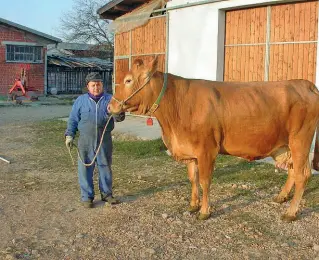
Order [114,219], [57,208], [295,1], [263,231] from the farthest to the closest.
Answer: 1. [295,1]
2. [57,208]
3. [114,219]
4. [263,231]

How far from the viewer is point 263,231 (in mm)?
5277

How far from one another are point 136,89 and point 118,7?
1099cm

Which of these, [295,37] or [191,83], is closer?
[191,83]

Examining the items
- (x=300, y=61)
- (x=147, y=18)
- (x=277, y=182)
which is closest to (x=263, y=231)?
(x=277, y=182)

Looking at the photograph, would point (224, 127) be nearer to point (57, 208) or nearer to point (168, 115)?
point (168, 115)

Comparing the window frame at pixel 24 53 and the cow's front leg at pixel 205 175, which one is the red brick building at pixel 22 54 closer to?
the window frame at pixel 24 53

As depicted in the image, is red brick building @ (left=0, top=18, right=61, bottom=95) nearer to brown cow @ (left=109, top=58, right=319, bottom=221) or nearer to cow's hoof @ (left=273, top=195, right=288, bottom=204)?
cow's hoof @ (left=273, top=195, right=288, bottom=204)

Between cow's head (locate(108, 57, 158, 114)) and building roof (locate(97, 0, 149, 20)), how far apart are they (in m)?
10.2

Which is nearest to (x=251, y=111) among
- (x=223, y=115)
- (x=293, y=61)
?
(x=223, y=115)

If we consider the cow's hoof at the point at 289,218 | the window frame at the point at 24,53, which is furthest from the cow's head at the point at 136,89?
the window frame at the point at 24,53

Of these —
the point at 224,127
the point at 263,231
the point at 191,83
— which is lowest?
the point at 263,231

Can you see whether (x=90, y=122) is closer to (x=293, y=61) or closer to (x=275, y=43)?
(x=293, y=61)

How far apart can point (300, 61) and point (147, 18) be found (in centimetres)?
609

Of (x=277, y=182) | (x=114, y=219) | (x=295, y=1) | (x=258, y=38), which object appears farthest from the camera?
(x=258, y=38)
